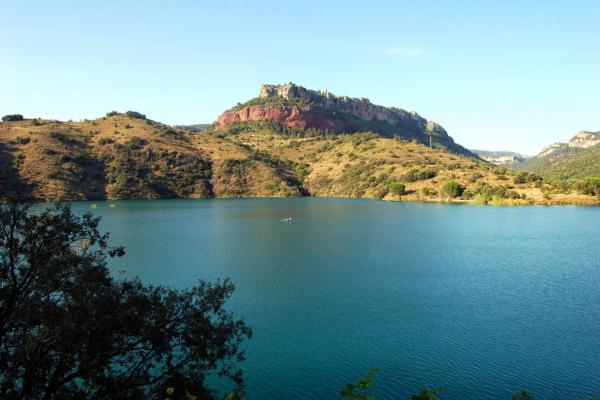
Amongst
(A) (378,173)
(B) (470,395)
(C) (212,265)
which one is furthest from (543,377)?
(A) (378,173)

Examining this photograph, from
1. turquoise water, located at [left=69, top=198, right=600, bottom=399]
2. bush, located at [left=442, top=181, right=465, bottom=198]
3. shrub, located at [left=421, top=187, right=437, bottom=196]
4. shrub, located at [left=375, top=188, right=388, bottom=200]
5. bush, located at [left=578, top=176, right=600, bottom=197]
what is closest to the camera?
turquoise water, located at [left=69, top=198, right=600, bottom=399]

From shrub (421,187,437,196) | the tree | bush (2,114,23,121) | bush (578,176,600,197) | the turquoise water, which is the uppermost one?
bush (2,114,23,121)

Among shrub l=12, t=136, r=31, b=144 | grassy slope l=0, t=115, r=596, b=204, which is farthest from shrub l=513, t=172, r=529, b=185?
shrub l=12, t=136, r=31, b=144

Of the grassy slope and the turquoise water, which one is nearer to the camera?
the turquoise water

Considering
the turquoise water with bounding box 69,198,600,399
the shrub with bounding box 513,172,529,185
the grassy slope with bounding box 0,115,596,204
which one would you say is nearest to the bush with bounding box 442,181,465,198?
the grassy slope with bounding box 0,115,596,204

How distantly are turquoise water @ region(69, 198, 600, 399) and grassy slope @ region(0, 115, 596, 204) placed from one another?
256 ft

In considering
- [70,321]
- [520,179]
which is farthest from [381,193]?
[70,321]

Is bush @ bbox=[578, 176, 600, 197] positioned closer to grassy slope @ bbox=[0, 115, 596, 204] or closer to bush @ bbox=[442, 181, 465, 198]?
grassy slope @ bbox=[0, 115, 596, 204]

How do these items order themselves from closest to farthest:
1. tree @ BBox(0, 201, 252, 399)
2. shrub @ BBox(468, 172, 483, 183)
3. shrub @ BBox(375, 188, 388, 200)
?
tree @ BBox(0, 201, 252, 399) → shrub @ BBox(468, 172, 483, 183) → shrub @ BBox(375, 188, 388, 200)

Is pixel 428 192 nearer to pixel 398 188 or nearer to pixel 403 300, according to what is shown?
pixel 398 188

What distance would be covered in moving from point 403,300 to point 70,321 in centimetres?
2823

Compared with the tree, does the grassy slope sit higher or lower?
higher

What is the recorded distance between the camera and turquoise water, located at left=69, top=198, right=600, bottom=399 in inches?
922

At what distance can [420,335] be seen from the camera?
2892 centimetres
